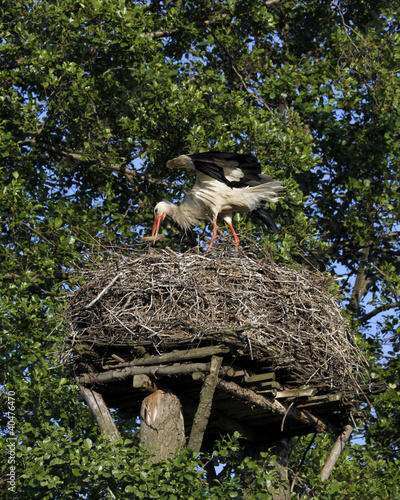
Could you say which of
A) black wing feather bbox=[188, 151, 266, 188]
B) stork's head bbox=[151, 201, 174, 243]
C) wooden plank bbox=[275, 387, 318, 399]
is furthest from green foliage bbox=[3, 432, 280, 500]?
stork's head bbox=[151, 201, 174, 243]

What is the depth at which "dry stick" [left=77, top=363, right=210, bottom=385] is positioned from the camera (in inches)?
265

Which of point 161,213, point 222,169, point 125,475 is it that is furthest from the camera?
point 161,213

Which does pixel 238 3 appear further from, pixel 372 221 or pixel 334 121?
pixel 372 221

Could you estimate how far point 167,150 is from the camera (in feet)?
38.8

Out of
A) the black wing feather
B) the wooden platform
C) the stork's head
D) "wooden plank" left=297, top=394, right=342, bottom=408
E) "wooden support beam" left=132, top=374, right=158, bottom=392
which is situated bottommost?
"wooden support beam" left=132, top=374, right=158, bottom=392

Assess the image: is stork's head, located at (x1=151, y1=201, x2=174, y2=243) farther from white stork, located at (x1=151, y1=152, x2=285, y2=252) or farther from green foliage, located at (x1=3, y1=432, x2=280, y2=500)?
green foliage, located at (x1=3, y1=432, x2=280, y2=500)

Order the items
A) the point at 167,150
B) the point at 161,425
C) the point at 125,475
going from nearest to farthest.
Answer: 1. the point at 125,475
2. the point at 161,425
3. the point at 167,150

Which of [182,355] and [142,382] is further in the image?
[142,382]

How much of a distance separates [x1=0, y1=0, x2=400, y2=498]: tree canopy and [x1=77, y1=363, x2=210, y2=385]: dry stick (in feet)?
3.66

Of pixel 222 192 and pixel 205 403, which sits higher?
pixel 222 192

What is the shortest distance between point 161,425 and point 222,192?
3677mm

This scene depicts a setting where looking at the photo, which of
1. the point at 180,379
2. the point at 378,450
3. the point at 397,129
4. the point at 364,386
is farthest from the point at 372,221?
the point at 180,379

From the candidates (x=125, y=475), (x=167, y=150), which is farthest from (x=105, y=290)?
(x=167, y=150)

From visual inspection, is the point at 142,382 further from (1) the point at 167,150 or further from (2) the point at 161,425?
(1) the point at 167,150
